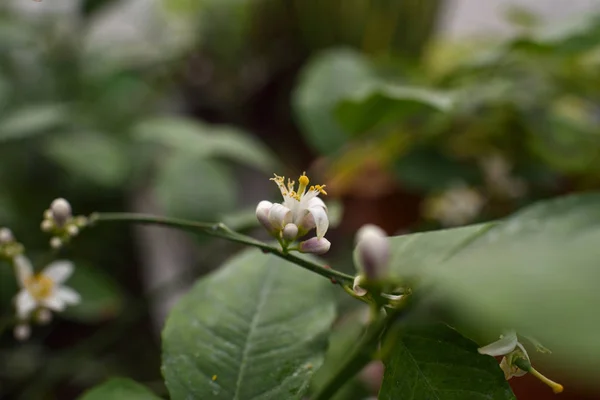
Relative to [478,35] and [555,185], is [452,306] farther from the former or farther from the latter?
[478,35]

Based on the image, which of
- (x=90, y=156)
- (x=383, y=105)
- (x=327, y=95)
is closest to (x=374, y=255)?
(x=383, y=105)

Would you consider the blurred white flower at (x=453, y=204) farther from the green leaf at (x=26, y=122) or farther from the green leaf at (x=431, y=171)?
the green leaf at (x=26, y=122)

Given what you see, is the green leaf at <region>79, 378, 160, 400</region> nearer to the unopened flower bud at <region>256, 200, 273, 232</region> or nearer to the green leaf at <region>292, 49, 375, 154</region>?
the unopened flower bud at <region>256, 200, 273, 232</region>

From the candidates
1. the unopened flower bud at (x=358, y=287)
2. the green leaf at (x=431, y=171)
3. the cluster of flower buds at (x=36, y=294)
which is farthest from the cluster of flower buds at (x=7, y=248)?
the green leaf at (x=431, y=171)

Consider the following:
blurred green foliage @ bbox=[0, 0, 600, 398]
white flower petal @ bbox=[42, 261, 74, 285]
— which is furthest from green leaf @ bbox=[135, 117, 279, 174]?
white flower petal @ bbox=[42, 261, 74, 285]

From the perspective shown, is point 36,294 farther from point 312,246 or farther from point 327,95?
point 327,95
